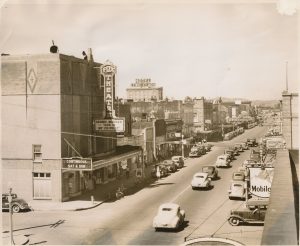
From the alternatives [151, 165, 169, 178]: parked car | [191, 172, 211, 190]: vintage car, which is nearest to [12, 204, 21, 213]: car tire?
[151, 165, 169, 178]: parked car

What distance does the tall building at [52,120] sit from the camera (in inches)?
877

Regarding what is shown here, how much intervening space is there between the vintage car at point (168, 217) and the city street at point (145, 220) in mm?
289

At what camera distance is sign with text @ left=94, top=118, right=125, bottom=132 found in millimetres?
24000

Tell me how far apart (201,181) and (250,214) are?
4299 millimetres

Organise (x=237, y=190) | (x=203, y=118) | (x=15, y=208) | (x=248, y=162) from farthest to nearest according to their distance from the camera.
→ (x=203, y=118), (x=248, y=162), (x=237, y=190), (x=15, y=208)

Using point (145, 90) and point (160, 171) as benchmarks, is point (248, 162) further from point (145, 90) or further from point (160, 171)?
point (145, 90)

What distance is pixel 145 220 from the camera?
19.5 metres

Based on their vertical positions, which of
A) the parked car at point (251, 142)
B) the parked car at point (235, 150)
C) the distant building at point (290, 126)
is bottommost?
the parked car at point (235, 150)

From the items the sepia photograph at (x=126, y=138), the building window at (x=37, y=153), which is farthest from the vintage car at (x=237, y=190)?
the building window at (x=37, y=153)

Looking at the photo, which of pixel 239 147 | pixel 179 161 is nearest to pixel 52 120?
pixel 179 161

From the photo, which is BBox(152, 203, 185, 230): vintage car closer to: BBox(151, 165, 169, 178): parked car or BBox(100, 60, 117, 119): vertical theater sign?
BBox(151, 165, 169, 178): parked car

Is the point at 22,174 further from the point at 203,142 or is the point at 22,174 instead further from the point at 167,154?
the point at 203,142

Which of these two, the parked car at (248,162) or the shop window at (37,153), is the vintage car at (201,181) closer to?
the parked car at (248,162)

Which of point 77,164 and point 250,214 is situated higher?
point 77,164
